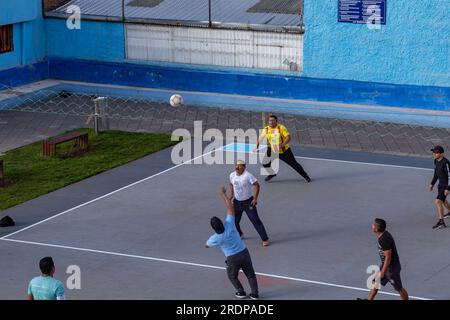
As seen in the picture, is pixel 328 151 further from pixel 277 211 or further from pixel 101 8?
pixel 101 8

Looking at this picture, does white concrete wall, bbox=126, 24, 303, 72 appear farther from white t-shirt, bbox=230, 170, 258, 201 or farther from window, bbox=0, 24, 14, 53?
white t-shirt, bbox=230, 170, 258, 201

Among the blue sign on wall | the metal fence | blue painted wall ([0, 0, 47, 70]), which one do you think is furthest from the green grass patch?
the blue sign on wall

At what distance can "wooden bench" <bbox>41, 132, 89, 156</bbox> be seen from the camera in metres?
28.4

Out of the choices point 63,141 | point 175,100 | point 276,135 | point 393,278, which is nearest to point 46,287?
point 393,278

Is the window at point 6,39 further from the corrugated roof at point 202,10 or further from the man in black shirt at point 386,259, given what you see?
the man in black shirt at point 386,259


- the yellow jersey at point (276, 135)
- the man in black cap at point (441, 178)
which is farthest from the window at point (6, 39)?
the man in black cap at point (441, 178)

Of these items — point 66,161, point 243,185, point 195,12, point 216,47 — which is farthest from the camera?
point 195,12

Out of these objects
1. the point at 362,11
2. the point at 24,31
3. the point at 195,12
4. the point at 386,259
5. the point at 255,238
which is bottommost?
the point at 255,238

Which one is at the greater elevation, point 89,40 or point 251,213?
point 89,40

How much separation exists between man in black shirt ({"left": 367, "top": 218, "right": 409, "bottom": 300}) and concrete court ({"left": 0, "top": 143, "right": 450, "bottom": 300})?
3.63ft

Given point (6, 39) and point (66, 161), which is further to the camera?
point (6, 39)

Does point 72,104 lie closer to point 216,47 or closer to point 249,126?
point 216,47

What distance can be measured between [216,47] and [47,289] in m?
20.6

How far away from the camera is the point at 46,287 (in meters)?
15.2
